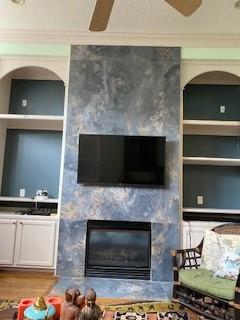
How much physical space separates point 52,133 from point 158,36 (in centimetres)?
224

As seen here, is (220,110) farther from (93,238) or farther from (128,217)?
(93,238)

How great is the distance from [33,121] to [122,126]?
1440 millimetres

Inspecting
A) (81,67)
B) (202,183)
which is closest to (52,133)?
(81,67)

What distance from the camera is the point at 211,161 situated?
4.41m

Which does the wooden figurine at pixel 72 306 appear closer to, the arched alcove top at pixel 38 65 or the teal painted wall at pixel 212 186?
the teal painted wall at pixel 212 186

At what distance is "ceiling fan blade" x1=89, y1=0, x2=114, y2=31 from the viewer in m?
2.18

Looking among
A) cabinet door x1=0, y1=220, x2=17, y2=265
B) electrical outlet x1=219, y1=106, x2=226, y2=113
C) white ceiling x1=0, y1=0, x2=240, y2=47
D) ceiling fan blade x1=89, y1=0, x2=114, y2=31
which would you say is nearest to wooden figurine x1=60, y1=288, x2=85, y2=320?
ceiling fan blade x1=89, y1=0, x2=114, y2=31

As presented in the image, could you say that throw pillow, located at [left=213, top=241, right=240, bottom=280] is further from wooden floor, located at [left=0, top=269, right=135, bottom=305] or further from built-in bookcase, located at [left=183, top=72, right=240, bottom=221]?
built-in bookcase, located at [left=183, top=72, right=240, bottom=221]

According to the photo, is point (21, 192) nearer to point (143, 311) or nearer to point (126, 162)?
point (126, 162)

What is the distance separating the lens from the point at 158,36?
4.26 metres

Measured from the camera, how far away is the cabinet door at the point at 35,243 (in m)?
4.04

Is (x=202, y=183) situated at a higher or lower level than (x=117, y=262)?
higher

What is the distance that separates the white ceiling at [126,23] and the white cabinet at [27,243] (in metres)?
2.75

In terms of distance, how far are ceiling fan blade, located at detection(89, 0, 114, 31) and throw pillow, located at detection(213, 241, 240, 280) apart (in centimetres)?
247
